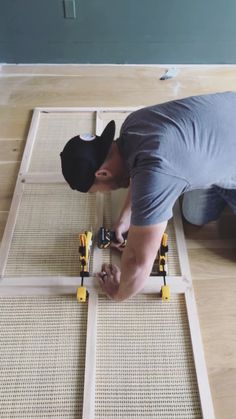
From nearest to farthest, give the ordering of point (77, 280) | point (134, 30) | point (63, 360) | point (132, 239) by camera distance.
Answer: point (132, 239)
point (63, 360)
point (77, 280)
point (134, 30)

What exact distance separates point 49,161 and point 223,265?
87 centimetres

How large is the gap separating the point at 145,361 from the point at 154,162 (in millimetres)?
599

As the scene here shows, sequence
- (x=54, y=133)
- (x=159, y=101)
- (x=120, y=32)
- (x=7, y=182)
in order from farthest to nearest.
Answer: (x=120, y=32) → (x=159, y=101) → (x=54, y=133) → (x=7, y=182)

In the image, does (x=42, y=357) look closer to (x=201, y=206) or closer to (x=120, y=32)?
(x=201, y=206)

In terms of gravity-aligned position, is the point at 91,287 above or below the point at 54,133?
below

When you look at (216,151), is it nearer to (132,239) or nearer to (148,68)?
(132,239)

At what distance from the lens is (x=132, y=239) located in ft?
3.38

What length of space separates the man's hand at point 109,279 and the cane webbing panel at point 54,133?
0.57 m

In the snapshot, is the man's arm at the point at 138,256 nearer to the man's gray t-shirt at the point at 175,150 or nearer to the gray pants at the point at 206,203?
the man's gray t-shirt at the point at 175,150

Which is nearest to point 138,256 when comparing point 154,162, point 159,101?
point 154,162

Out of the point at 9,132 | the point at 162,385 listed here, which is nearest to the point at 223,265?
the point at 162,385

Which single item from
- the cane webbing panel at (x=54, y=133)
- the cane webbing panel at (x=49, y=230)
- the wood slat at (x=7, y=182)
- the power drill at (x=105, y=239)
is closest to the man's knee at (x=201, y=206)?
the power drill at (x=105, y=239)

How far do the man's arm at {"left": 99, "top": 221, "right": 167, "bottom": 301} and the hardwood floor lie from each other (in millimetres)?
295

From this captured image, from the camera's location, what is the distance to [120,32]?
2.18 m
